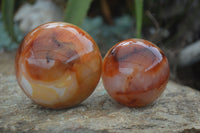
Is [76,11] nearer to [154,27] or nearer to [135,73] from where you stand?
[135,73]

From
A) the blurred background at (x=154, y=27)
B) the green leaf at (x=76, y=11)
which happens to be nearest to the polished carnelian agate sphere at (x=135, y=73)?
the green leaf at (x=76, y=11)

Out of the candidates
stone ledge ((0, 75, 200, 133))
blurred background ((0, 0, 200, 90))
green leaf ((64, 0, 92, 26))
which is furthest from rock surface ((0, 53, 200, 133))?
blurred background ((0, 0, 200, 90))

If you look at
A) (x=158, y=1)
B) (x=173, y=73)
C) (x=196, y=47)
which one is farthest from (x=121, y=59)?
(x=158, y=1)

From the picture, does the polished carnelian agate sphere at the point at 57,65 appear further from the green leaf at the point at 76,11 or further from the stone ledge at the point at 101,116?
the green leaf at the point at 76,11

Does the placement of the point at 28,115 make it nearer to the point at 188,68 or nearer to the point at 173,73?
the point at 173,73

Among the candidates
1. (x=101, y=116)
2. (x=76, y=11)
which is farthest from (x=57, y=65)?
(x=76, y=11)
